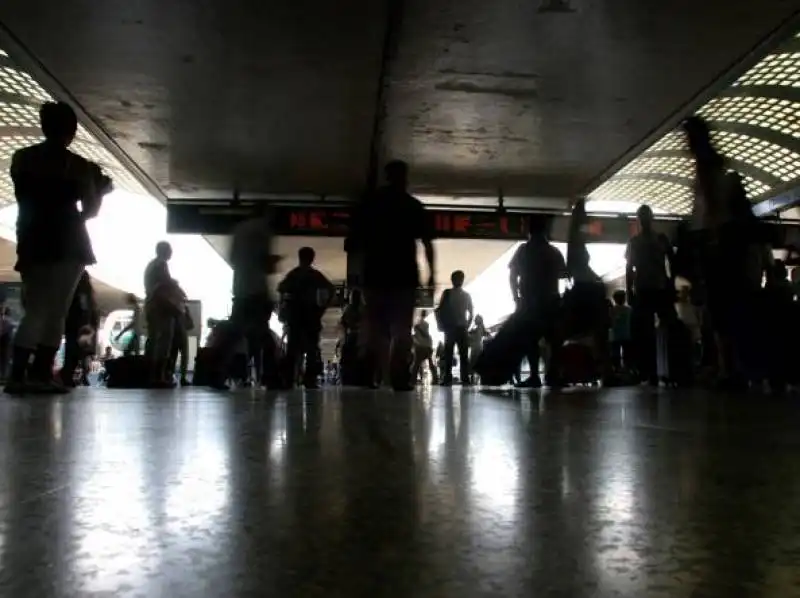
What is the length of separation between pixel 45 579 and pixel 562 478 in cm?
108

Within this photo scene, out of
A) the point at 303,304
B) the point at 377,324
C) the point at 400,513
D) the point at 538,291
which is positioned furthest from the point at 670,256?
the point at 400,513

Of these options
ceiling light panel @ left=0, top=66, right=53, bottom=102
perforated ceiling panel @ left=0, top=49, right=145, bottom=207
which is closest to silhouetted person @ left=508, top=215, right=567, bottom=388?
perforated ceiling panel @ left=0, top=49, right=145, bottom=207

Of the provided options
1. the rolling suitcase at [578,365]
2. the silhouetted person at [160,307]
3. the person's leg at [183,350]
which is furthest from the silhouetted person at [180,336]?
the rolling suitcase at [578,365]

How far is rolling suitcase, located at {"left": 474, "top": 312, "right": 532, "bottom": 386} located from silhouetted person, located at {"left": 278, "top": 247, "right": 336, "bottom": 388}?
219 centimetres

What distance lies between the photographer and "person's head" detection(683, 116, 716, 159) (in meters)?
6.02

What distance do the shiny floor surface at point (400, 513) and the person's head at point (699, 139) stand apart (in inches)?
149

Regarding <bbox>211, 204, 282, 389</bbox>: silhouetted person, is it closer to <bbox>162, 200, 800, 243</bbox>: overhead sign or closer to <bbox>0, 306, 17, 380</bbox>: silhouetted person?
<bbox>162, 200, 800, 243</bbox>: overhead sign

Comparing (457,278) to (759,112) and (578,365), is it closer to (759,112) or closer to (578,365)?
(578,365)

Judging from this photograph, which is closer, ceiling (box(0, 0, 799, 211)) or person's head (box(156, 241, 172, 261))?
ceiling (box(0, 0, 799, 211))

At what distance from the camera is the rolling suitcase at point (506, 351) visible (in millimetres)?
7348

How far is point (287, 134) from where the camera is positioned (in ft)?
31.8

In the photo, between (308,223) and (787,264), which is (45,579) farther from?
(308,223)

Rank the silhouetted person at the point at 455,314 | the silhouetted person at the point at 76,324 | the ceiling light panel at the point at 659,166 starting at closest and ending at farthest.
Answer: the silhouetted person at the point at 76,324
the silhouetted person at the point at 455,314
the ceiling light panel at the point at 659,166

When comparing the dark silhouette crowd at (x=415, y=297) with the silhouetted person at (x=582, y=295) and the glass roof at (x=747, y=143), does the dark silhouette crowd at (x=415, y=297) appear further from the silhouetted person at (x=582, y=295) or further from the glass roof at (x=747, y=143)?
the glass roof at (x=747, y=143)
